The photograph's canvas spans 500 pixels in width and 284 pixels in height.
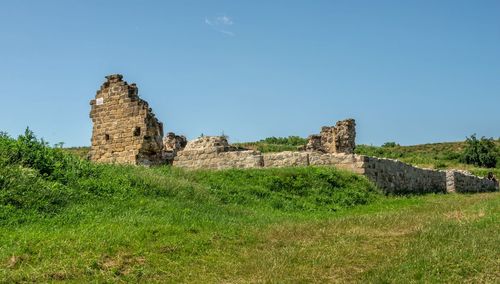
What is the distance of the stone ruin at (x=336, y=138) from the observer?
28922 mm

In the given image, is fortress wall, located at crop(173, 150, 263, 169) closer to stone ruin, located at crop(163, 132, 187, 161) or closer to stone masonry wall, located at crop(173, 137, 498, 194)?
stone masonry wall, located at crop(173, 137, 498, 194)

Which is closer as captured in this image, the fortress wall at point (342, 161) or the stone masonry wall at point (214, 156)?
the fortress wall at point (342, 161)

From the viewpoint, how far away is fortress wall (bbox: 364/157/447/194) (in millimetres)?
20234

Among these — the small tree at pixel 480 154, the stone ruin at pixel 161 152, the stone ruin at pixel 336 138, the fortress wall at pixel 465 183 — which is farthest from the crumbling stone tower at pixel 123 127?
the small tree at pixel 480 154

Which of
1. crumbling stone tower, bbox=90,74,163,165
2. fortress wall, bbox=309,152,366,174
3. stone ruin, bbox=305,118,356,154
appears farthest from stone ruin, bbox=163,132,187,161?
fortress wall, bbox=309,152,366,174

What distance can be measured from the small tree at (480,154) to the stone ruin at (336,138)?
817 inches

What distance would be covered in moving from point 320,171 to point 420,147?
176 feet

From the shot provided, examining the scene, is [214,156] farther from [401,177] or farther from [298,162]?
[401,177]

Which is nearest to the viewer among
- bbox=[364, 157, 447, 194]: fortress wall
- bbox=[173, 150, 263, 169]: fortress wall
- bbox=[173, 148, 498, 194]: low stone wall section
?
bbox=[173, 148, 498, 194]: low stone wall section

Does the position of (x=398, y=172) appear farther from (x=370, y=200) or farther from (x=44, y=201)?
(x=44, y=201)

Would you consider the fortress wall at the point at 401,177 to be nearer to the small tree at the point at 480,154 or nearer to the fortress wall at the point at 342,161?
the fortress wall at the point at 342,161

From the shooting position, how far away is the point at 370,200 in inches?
672

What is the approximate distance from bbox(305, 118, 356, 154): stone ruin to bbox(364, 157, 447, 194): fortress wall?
5.32 metres

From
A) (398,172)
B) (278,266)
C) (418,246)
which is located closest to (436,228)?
(418,246)
